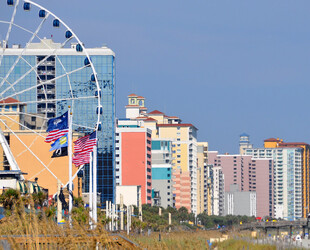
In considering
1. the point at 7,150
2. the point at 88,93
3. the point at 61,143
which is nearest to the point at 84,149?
the point at 61,143

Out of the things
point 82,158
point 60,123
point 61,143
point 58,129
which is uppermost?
point 60,123

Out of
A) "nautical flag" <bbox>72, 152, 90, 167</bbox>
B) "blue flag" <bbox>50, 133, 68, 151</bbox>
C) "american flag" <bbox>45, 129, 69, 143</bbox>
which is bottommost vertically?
"nautical flag" <bbox>72, 152, 90, 167</bbox>

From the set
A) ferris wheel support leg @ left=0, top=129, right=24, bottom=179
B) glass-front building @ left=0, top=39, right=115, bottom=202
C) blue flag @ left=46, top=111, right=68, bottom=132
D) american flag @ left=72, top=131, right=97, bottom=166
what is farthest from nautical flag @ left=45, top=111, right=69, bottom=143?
glass-front building @ left=0, top=39, right=115, bottom=202

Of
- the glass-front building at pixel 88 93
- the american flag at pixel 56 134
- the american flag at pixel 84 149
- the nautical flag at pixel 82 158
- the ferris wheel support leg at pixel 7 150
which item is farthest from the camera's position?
the glass-front building at pixel 88 93

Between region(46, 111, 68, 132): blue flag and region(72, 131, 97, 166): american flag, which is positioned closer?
region(72, 131, 97, 166): american flag

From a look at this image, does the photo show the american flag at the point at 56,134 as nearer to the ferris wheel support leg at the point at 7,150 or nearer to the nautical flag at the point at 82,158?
the nautical flag at the point at 82,158

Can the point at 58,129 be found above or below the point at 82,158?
above

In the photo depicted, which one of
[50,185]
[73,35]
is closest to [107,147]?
[50,185]

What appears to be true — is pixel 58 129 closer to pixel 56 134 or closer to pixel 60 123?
pixel 60 123

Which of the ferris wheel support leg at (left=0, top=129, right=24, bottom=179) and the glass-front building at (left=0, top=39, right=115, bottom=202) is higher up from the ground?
the glass-front building at (left=0, top=39, right=115, bottom=202)

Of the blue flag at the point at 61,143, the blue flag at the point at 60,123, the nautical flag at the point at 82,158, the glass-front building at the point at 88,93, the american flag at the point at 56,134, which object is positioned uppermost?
the glass-front building at the point at 88,93

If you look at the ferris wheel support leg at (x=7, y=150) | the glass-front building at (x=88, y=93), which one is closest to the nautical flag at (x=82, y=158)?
the ferris wheel support leg at (x=7, y=150)

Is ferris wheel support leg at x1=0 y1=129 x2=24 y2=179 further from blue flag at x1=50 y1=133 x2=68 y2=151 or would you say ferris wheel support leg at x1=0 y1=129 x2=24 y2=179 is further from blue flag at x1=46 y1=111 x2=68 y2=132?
blue flag at x1=50 y1=133 x2=68 y2=151

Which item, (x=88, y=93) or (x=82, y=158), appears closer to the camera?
(x=82, y=158)
